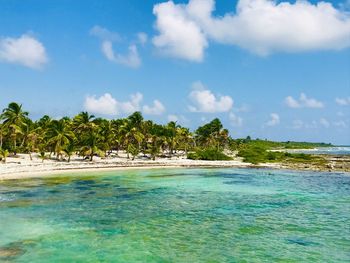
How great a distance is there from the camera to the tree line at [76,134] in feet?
236

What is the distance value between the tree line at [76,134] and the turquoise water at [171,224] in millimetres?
28792

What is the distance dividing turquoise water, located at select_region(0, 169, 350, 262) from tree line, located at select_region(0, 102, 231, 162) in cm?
2879

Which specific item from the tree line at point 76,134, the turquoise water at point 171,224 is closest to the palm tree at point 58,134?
the tree line at point 76,134

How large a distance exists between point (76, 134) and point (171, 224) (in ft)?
206

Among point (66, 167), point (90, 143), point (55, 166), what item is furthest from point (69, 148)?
point (66, 167)

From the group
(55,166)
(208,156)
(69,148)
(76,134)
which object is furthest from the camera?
(208,156)

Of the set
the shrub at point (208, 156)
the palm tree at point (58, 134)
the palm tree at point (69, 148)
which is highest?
the palm tree at point (58, 134)

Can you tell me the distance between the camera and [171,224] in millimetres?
25141

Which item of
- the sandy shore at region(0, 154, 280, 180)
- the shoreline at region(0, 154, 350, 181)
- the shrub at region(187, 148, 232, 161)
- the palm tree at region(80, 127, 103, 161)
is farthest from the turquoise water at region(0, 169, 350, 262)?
the shrub at region(187, 148, 232, 161)

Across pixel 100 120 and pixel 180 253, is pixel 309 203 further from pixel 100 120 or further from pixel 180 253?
pixel 100 120

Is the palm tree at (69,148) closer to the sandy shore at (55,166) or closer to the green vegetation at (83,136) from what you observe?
the green vegetation at (83,136)

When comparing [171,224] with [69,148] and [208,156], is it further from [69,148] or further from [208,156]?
[208,156]

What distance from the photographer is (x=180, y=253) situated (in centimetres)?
1858

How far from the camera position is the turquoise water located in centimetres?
1855
